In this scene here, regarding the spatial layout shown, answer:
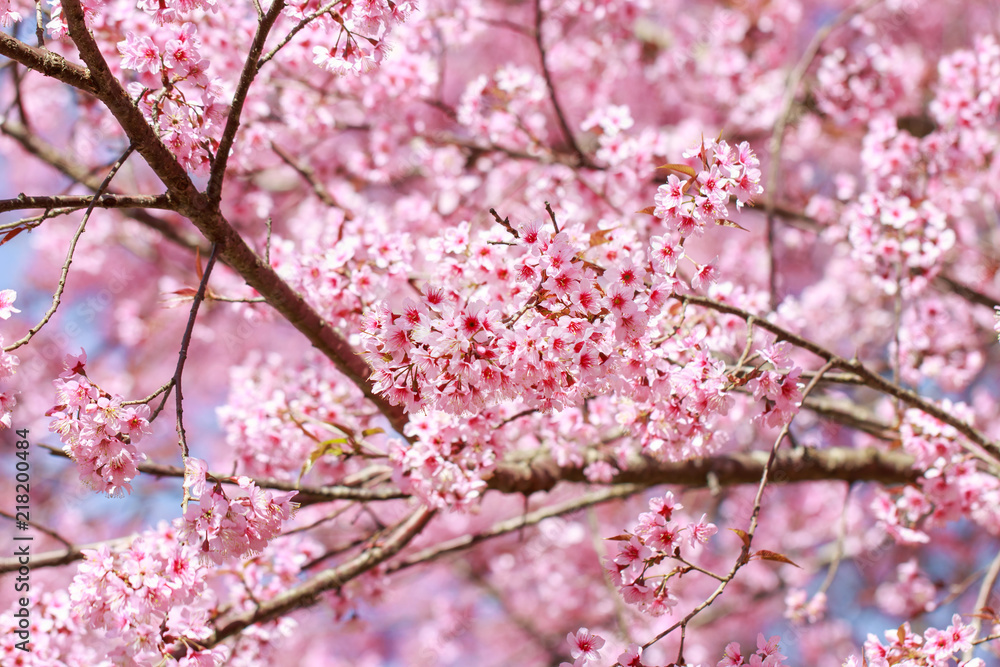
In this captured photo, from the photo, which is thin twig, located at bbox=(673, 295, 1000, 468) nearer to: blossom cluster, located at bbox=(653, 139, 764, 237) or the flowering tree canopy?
the flowering tree canopy

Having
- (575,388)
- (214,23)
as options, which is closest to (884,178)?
(575,388)

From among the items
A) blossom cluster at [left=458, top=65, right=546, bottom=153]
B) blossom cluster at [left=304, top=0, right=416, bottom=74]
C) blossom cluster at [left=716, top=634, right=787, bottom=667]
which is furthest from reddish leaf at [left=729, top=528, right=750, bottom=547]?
blossom cluster at [left=458, top=65, right=546, bottom=153]

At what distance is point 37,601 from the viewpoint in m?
3.12

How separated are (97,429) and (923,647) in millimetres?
2897

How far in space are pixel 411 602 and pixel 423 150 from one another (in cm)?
751

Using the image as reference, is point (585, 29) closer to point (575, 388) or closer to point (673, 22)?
point (673, 22)

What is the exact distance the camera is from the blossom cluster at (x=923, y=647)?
2.47 m

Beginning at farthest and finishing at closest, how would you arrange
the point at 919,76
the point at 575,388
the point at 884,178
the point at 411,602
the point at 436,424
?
1. the point at 411,602
2. the point at 919,76
3. the point at 884,178
4. the point at 436,424
5. the point at 575,388

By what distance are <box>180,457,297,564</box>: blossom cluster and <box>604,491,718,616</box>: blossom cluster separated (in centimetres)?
113

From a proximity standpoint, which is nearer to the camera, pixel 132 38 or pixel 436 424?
pixel 132 38

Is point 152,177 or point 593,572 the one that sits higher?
point 152,177

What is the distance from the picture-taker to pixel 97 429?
83.3 inches

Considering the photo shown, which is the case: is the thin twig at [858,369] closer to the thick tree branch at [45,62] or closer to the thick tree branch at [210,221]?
the thick tree branch at [210,221]

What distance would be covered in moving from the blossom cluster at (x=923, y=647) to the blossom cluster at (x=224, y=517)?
2.09 meters
